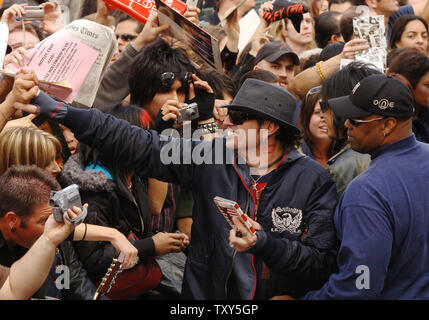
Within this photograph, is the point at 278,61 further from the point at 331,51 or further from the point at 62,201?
the point at 62,201

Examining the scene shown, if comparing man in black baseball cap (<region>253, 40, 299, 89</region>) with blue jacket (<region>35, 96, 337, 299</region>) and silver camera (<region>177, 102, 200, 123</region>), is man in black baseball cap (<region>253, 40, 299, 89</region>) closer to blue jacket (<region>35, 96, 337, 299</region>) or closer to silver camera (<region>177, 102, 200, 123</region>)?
silver camera (<region>177, 102, 200, 123</region>)

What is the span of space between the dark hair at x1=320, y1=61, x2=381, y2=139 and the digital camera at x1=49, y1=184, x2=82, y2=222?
1.77 meters

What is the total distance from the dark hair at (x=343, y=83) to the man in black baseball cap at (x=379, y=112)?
24.5 inches

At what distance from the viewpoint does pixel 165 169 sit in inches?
141

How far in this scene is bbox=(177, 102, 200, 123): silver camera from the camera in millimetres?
4164

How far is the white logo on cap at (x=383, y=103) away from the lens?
3189mm

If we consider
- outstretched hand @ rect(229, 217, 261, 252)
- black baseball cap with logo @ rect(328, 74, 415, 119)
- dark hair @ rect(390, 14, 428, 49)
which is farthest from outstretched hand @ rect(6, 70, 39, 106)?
dark hair @ rect(390, 14, 428, 49)

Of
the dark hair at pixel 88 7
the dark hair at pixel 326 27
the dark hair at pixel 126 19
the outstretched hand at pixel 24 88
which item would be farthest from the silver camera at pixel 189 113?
the dark hair at pixel 326 27

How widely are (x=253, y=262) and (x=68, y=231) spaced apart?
3.37 ft

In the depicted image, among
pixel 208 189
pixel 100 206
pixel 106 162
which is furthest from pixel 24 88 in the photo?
pixel 208 189

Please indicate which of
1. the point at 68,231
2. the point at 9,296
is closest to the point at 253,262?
the point at 68,231

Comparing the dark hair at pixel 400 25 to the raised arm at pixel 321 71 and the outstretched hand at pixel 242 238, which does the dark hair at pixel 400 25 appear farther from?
the outstretched hand at pixel 242 238

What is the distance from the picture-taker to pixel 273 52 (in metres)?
5.66

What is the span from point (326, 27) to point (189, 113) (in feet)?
11.7
